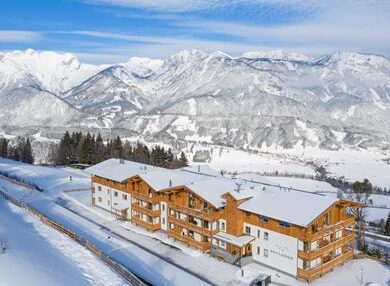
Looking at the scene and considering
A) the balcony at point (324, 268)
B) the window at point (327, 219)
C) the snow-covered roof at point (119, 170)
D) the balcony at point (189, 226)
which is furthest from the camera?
the snow-covered roof at point (119, 170)

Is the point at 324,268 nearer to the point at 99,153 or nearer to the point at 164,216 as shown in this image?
the point at 164,216

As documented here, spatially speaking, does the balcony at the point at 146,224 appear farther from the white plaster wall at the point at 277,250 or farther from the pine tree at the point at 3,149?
the pine tree at the point at 3,149

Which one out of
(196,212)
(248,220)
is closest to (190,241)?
(196,212)

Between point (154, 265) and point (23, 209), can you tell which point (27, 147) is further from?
point (154, 265)

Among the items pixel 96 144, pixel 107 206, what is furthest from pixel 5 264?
pixel 96 144

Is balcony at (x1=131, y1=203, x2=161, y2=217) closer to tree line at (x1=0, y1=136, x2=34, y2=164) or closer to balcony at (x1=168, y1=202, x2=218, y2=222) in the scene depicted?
balcony at (x1=168, y1=202, x2=218, y2=222)

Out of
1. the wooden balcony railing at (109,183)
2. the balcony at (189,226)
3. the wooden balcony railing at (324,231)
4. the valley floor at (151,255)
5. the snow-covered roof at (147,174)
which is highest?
the snow-covered roof at (147,174)

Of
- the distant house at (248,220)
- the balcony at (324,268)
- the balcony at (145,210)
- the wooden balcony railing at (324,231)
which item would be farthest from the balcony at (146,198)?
the balcony at (324,268)

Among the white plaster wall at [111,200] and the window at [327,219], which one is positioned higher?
the window at [327,219]
